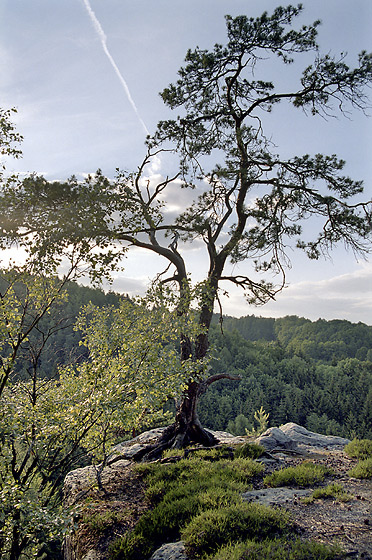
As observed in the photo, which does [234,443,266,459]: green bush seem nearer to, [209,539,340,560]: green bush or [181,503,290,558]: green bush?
[181,503,290,558]: green bush

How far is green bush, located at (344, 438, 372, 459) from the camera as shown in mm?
9539

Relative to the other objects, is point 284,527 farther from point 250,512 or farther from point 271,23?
point 271,23

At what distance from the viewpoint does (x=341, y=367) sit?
3108 inches

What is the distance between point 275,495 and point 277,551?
96.2 inches

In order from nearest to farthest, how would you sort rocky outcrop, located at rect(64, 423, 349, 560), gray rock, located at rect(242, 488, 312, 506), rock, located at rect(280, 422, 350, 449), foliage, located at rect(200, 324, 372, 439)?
rocky outcrop, located at rect(64, 423, 349, 560), gray rock, located at rect(242, 488, 312, 506), rock, located at rect(280, 422, 350, 449), foliage, located at rect(200, 324, 372, 439)

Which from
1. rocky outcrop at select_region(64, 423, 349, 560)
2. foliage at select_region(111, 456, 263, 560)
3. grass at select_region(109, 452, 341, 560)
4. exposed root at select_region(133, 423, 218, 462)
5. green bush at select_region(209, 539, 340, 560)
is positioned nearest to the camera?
green bush at select_region(209, 539, 340, 560)

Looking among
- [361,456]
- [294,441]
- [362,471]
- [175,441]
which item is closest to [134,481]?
[175,441]

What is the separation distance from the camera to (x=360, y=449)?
32.1ft

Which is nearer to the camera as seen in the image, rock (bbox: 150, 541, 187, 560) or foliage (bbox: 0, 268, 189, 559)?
rock (bbox: 150, 541, 187, 560)

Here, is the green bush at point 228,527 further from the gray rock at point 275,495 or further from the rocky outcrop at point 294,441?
the rocky outcrop at point 294,441

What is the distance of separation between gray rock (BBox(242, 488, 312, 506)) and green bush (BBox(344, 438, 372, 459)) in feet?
11.4

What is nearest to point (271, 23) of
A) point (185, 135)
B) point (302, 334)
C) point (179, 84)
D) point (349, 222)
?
point (179, 84)

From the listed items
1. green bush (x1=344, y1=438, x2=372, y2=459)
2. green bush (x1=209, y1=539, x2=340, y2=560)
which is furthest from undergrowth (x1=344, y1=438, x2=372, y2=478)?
green bush (x1=209, y1=539, x2=340, y2=560)

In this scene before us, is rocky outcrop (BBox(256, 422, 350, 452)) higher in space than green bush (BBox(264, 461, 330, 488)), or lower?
lower
